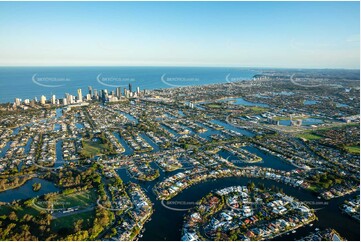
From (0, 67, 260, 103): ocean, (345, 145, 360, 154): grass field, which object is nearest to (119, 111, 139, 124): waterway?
(345, 145, 360, 154): grass field

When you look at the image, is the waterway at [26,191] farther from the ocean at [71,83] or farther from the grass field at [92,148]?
the ocean at [71,83]

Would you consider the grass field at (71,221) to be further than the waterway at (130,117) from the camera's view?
No

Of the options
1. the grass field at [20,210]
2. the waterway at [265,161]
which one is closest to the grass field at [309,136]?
Result: the waterway at [265,161]

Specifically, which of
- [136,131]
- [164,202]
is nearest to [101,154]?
[136,131]

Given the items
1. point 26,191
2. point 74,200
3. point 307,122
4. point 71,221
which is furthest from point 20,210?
point 307,122

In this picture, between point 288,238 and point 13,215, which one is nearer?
point 288,238

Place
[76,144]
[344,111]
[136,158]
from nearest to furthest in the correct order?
1. [136,158]
2. [76,144]
3. [344,111]

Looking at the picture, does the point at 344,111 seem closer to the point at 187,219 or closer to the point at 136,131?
the point at 136,131
